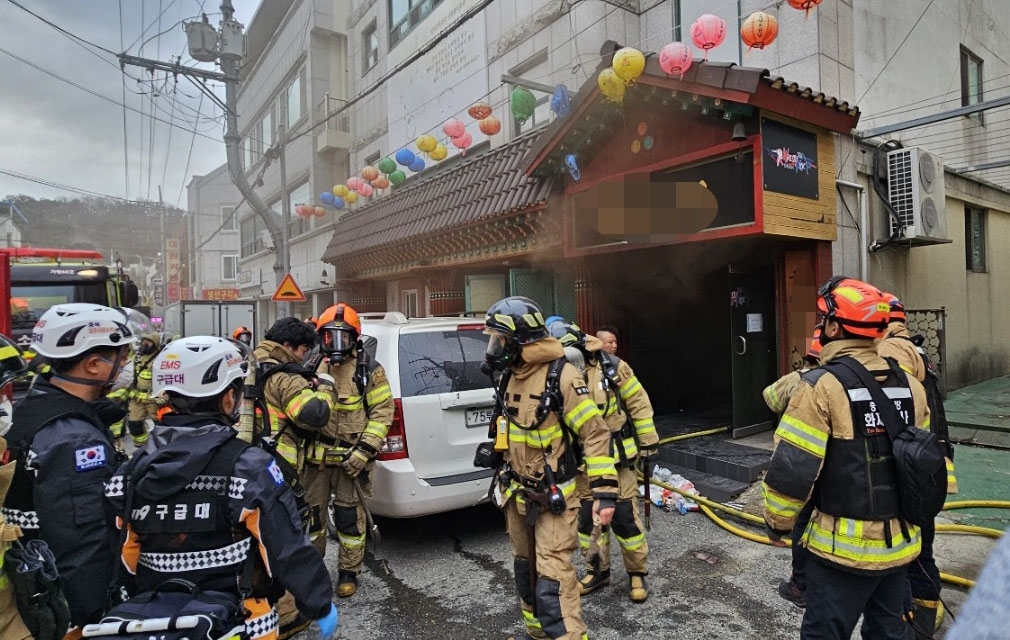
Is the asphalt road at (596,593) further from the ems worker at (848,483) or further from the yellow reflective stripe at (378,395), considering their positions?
the yellow reflective stripe at (378,395)

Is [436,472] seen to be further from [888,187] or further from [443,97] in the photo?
[443,97]

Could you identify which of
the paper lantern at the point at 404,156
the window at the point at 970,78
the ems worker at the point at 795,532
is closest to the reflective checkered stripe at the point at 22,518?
the ems worker at the point at 795,532

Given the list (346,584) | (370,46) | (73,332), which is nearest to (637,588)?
(346,584)

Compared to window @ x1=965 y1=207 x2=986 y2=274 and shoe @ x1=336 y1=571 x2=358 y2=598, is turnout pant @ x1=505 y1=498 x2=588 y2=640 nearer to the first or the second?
shoe @ x1=336 y1=571 x2=358 y2=598

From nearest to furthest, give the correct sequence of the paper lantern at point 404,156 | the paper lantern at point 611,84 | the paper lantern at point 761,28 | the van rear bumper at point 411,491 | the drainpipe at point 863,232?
1. the van rear bumper at point 411,491
2. the paper lantern at point 761,28
3. the paper lantern at point 611,84
4. the drainpipe at point 863,232
5. the paper lantern at point 404,156

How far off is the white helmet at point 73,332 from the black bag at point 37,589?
75 centimetres

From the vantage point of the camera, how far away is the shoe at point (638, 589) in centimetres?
371

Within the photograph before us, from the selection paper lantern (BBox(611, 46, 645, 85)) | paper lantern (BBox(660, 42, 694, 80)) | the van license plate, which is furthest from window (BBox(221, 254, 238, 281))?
the van license plate

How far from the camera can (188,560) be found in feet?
6.15

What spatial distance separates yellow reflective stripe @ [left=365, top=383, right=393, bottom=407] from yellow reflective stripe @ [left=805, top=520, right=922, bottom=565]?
2.83 metres

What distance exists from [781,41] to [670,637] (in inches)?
297

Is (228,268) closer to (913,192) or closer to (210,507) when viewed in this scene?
(913,192)

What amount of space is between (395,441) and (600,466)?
1867 mm

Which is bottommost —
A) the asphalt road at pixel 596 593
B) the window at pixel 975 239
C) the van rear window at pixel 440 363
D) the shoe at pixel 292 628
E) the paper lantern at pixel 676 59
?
the asphalt road at pixel 596 593
